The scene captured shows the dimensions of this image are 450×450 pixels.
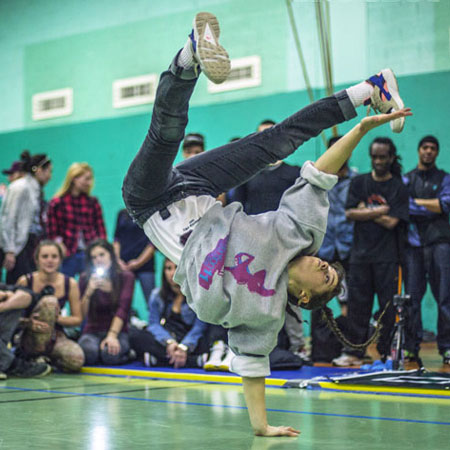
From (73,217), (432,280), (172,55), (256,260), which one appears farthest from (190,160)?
(172,55)

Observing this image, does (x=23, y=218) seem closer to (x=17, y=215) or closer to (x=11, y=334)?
(x=17, y=215)

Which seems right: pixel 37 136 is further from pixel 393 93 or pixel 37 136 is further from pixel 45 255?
pixel 393 93

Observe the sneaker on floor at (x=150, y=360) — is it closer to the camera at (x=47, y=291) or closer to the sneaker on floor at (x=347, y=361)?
the camera at (x=47, y=291)

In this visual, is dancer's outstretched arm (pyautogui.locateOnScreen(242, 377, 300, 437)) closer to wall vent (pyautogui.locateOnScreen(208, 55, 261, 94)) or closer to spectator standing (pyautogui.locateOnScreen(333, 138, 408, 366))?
spectator standing (pyautogui.locateOnScreen(333, 138, 408, 366))

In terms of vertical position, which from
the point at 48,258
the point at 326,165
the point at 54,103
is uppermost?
the point at 54,103

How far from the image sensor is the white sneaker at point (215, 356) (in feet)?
14.5

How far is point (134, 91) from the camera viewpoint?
8289mm

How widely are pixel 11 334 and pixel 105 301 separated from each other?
81 cm

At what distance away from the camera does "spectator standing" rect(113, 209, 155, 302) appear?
5.90 meters

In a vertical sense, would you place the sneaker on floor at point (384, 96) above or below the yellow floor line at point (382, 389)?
above

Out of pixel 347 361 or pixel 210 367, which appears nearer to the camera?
A: pixel 210 367

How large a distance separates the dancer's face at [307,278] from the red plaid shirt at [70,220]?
3.67m

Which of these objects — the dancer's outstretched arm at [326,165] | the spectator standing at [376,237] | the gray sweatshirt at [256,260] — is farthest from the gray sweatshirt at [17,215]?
the dancer's outstretched arm at [326,165]

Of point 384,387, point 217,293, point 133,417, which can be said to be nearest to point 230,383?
point 384,387
